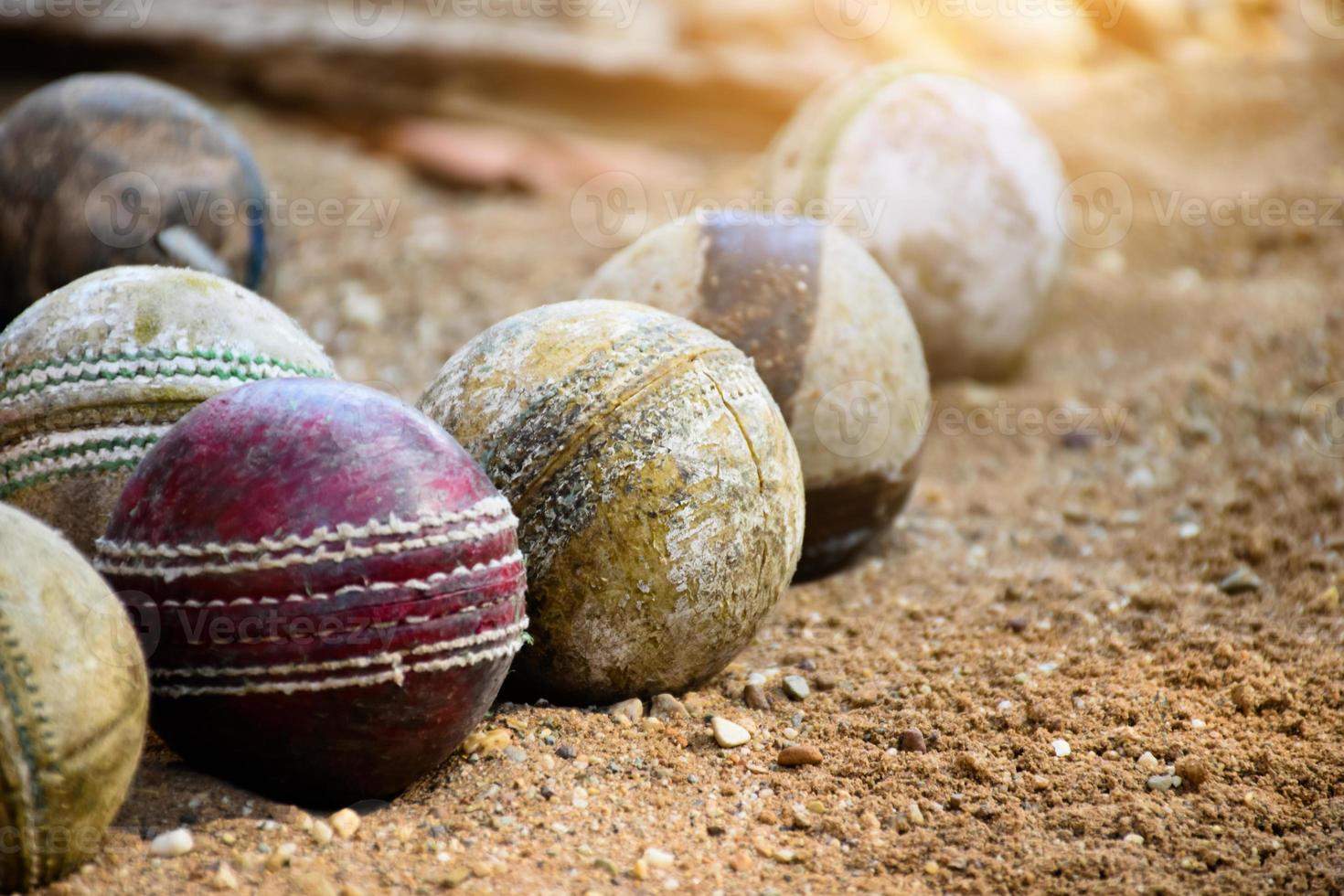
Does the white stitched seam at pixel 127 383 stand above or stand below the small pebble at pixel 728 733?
above

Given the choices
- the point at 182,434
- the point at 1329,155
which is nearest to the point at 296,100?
the point at 182,434

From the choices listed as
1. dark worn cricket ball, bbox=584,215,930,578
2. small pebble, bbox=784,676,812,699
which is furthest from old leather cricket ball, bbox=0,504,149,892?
dark worn cricket ball, bbox=584,215,930,578

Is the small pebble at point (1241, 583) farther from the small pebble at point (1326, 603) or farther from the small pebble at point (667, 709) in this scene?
the small pebble at point (667, 709)

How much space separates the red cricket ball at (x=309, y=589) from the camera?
8.98 feet

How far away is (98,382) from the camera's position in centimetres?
337

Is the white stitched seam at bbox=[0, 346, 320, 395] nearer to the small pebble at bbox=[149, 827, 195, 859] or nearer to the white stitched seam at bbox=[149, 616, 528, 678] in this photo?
the white stitched seam at bbox=[149, 616, 528, 678]

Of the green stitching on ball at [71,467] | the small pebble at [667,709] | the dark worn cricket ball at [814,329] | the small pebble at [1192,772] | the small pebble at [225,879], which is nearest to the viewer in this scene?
the small pebble at [225,879]

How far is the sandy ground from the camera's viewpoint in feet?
9.32

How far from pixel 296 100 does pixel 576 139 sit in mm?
1972

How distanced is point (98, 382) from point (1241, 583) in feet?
12.2

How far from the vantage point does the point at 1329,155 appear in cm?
909

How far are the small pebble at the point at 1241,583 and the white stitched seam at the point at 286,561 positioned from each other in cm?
289

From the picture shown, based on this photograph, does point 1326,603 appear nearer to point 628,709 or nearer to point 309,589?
point 628,709

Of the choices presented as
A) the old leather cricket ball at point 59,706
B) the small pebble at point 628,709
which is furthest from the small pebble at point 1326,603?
the old leather cricket ball at point 59,706
